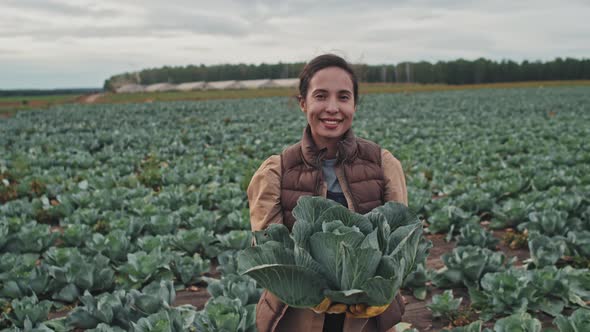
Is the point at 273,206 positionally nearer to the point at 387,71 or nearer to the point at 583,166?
the point at 583,166

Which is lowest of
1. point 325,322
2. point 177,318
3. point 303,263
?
point 177,318

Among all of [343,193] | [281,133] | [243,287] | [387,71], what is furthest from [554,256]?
[387,71]

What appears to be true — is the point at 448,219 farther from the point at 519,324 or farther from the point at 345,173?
the point at 345,173

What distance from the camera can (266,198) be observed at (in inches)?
82.7

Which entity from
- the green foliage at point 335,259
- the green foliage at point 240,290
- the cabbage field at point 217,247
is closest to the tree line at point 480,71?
the cabbage field at point 217,247

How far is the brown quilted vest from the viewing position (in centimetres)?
213

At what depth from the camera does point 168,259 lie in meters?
4.55

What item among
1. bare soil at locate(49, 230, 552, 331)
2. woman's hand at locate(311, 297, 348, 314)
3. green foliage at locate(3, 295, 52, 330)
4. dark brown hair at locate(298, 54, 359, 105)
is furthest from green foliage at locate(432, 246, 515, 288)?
green foliage at locate(3, 295, 52, 330)

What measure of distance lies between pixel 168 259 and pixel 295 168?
2840 millimetres

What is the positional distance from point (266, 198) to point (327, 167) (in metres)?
0.35

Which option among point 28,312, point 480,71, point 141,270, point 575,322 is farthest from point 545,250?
point 480,71

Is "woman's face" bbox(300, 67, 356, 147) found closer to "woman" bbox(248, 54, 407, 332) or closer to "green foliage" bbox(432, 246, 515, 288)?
"woman" bbox(248, 54, 407, 332)

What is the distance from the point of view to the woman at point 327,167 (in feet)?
6.93

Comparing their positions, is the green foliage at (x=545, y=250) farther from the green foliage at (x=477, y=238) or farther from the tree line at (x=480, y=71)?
the tree line at (x=480, y=71)
